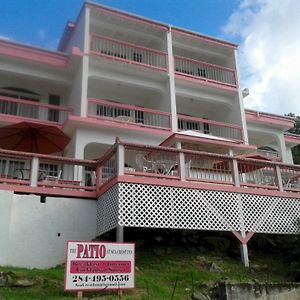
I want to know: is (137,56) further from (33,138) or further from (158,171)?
(158,171)

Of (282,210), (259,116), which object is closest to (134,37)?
(259,116)

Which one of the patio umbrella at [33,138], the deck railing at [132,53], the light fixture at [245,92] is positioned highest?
the deck railing at [132,53]

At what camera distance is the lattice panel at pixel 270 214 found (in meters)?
11.0

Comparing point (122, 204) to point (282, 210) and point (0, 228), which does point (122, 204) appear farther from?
point (282, 210)

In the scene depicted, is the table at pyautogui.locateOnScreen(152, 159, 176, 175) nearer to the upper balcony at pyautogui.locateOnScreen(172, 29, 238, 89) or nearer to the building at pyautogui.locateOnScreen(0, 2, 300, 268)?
the building at pyautogui.locateOnScreen(0, 2, 300, 268)

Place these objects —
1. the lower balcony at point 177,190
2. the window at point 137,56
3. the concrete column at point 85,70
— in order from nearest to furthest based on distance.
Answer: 1. the lower balcony at point 177,190
2. the concrete column at point 85,70
3. the window at point 137,56

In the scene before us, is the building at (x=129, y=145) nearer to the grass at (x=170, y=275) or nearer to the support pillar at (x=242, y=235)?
the support pillar at (x=242, y=235)

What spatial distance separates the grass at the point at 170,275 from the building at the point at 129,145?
25.3 inches

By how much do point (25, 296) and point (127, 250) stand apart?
200cm

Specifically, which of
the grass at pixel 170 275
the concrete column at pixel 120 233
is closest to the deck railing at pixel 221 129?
the grass at pixel 170 275

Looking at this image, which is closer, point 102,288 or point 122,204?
point 102,288

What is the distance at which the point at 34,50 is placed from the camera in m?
16.6

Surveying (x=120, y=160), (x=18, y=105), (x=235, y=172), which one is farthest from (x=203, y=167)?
(x=18, y=105)

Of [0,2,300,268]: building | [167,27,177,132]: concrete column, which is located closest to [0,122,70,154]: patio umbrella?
[0,2,300,268]: building
